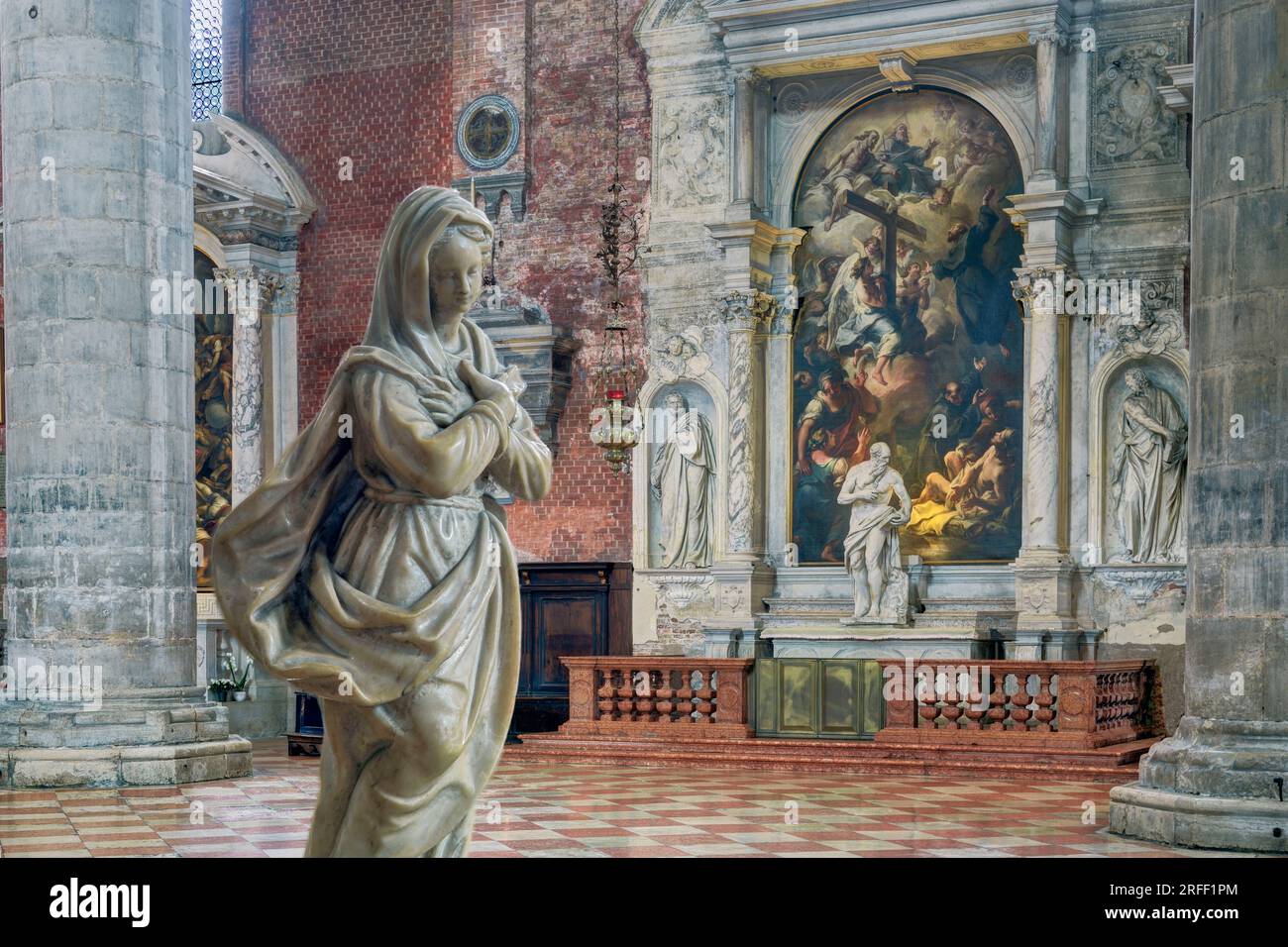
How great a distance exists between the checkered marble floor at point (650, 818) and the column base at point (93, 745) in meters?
0.12

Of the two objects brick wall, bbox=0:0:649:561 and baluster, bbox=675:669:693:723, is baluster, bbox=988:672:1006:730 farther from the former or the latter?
brick wall, bbox=0:0:649:561

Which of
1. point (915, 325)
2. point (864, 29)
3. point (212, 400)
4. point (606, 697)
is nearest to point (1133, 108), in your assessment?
point (864, 29)

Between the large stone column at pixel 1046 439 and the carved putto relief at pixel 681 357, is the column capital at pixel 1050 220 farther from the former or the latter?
the carved putto relief at pixel 681 357

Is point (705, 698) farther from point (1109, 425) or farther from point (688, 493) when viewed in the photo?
point (1109, 425)

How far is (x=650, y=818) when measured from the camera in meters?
10.4

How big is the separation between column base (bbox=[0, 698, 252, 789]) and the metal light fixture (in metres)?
6.92

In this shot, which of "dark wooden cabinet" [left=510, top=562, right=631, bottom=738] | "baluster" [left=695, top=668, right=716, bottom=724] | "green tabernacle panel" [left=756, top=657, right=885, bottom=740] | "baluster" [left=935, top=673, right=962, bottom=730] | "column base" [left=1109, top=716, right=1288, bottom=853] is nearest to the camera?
"column base" [left=1109, top=716, right=1288, bottom=853]

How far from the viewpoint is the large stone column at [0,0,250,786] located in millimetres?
11055

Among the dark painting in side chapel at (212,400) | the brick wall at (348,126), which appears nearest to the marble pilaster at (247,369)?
the dark painting in side chapel at (212,400)

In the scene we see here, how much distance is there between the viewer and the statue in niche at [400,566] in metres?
4.25

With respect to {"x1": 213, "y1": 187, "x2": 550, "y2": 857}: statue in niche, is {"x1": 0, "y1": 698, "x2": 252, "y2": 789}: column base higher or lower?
lower

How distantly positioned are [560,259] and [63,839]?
1090cm

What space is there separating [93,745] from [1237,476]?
23.7 ft

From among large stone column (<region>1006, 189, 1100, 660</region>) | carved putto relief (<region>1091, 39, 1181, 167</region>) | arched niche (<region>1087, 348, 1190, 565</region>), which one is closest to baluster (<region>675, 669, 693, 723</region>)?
large stone column (<region>1006, 189, 1100, 660</region>)
